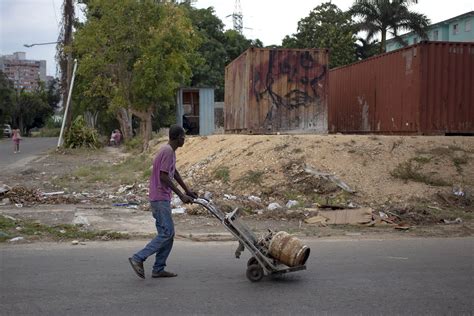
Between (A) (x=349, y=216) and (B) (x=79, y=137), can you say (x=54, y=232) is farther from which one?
(B) (x=79, y=137)

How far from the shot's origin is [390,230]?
31.6ft

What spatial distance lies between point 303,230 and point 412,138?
5.65 metres

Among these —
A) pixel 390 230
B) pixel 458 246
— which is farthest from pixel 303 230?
pixel 458 246

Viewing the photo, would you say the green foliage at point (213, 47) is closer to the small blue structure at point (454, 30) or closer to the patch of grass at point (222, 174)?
the small blue structure at point (454, 30)

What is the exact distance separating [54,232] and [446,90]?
35.2 ft

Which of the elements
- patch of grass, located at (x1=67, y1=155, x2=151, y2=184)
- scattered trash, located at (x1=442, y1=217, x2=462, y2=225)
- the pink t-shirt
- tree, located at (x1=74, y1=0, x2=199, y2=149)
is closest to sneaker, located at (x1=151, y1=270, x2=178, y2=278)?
the pink t-shirt

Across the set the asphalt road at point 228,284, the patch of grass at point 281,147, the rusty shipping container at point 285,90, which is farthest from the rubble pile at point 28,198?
the rusty shipping container at point 285,90

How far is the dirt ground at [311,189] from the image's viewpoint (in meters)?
10.1

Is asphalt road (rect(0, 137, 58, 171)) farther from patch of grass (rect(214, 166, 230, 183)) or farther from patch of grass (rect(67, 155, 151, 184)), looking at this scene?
patch of grass (rect(214, 166, 230, 183))

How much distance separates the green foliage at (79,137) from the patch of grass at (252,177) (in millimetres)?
22896

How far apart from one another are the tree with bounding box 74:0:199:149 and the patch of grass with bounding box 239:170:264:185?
14532mm

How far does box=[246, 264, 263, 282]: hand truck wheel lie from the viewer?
5879 mm

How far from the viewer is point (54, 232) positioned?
29.1 feet

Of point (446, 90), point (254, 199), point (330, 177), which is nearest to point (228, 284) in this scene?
point (254, 199)
